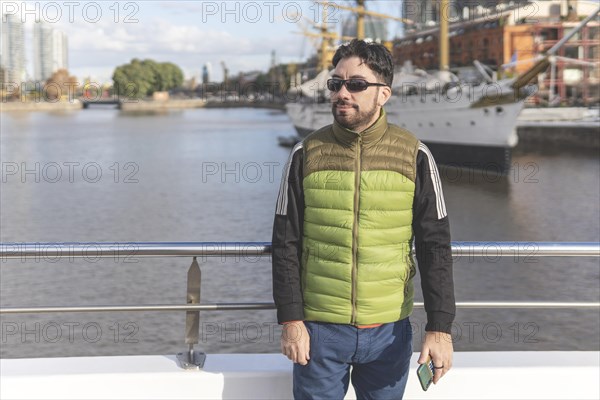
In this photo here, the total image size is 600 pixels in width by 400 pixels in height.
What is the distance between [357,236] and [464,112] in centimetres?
4140

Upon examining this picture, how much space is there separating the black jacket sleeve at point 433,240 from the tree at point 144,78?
15773 centimetres

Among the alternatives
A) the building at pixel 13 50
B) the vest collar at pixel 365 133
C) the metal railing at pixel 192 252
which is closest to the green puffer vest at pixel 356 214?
the vest collar at pixel 365 133

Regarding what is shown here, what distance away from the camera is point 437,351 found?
260cm

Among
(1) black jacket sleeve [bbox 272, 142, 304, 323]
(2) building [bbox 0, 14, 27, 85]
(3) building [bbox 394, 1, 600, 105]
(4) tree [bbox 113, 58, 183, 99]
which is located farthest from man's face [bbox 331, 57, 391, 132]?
(2) building [bbox 0, 14, 27, 85]

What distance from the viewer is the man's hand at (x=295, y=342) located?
2.58 metres

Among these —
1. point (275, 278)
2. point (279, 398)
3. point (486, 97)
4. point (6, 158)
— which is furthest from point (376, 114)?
point (6, 158)

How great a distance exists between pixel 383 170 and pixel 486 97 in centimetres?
4119

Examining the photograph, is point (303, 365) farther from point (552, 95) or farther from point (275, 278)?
point (552, 95)

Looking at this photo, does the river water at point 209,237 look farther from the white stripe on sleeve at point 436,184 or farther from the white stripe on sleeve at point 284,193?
the white stripe on sleeve at point 284,193

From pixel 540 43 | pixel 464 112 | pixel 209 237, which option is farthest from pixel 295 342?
pixel 540 43

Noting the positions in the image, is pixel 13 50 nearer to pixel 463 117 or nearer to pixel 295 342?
pixel 463 117

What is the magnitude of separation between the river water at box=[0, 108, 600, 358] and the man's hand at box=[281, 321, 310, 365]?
41.7 inches

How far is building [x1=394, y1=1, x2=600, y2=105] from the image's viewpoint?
69.2 m

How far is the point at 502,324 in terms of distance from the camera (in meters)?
13.7
